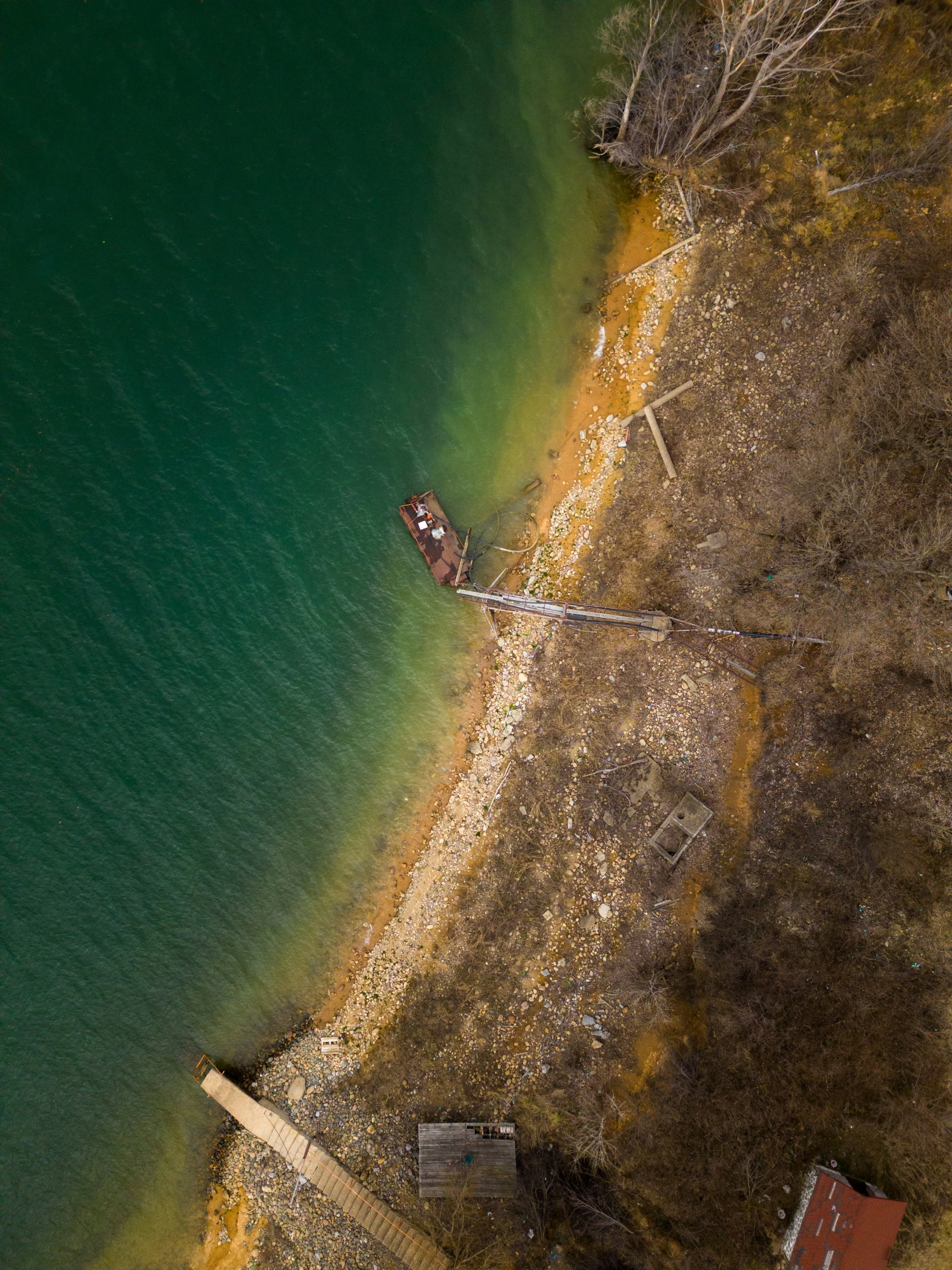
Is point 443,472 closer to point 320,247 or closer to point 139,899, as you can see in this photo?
point 320,247

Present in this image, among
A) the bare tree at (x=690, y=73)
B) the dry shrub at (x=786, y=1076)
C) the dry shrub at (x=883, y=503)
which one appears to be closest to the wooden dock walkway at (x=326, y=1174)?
the dry shrub at (x=786, y=1076)

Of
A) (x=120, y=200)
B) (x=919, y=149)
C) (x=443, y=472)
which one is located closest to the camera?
(x=919, y=149)

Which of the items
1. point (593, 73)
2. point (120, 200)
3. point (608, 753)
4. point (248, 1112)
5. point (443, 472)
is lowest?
point (248, 1112)

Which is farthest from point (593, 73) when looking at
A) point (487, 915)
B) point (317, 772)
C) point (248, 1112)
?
point (248, 1112)

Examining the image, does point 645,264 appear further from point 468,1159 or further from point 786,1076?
point 468,1159

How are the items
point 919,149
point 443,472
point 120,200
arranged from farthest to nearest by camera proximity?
point 443,472 < point 120,200 < point 919,149

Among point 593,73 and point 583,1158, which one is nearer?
point 583,1158

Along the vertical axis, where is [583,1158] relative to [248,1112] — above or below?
below

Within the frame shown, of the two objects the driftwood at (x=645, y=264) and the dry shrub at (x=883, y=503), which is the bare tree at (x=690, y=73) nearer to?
the driftwood at (x=645, y=264)
